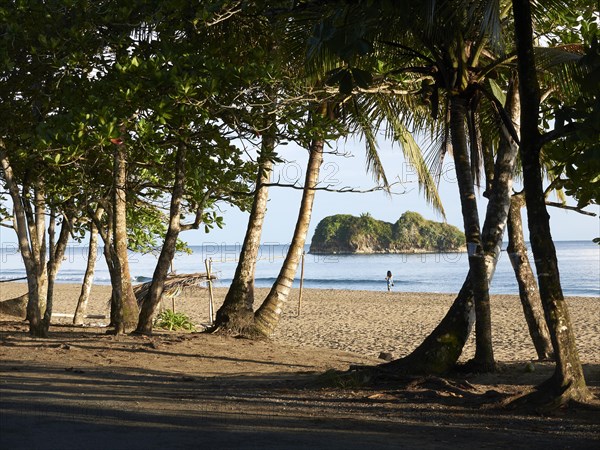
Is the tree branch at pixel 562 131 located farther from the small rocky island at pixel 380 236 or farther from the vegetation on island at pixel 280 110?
the small rocky island at pixel 380 236

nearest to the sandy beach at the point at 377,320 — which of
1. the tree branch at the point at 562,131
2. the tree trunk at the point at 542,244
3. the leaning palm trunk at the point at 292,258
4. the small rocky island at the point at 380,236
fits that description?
the leaning palm trunk at the point at 292,258

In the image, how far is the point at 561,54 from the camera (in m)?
8.51

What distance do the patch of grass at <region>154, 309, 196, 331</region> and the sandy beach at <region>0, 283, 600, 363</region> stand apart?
42.7 inches

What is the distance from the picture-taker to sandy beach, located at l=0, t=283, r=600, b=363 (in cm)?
1700

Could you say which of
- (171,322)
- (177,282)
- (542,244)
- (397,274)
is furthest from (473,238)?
(397,274)

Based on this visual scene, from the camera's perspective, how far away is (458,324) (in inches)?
341

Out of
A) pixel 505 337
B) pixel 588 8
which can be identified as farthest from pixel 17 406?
pixel 505 337

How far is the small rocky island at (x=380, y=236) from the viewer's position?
3684 inches

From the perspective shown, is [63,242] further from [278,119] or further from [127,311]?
[278,119]

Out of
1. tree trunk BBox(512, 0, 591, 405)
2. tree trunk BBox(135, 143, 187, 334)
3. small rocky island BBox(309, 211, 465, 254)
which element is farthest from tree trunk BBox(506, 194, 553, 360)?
small rocky island BBox(309, 211, 465, 254)

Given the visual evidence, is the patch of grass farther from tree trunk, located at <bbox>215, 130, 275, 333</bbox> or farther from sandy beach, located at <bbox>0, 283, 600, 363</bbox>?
tree trunk, located at <bbox>215, 130, 275, 333</bbox>

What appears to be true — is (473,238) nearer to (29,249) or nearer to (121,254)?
(121,254)

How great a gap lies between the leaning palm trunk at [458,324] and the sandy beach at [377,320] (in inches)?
218

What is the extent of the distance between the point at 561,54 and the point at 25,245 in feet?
25.5
